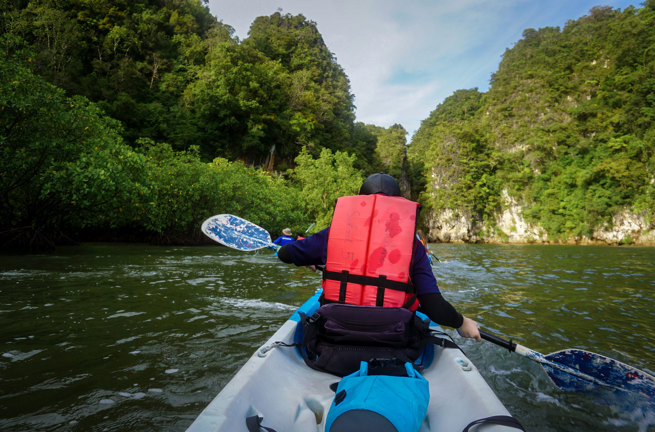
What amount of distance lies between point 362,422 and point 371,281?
1014mm

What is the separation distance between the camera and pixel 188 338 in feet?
11.2

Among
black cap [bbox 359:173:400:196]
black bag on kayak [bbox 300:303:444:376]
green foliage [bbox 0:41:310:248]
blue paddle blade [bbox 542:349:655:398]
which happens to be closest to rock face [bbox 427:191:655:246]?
green foliage [bbox 0:41:310:248]

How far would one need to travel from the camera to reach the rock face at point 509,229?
29516 millimetres

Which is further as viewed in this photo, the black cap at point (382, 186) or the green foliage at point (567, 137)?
the green foliage at point (567, 137)

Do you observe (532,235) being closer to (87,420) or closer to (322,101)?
(322,101)

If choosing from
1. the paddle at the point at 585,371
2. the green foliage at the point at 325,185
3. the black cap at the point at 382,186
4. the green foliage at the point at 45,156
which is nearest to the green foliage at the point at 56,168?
the green foliage at the point at 45,156

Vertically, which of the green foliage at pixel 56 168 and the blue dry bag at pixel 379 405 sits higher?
the green foliage at pixel 56 168

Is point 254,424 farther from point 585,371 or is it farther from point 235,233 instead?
point 235,233

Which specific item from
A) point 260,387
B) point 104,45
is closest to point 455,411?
point 260,387

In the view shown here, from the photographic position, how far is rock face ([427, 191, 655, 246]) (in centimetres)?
2952

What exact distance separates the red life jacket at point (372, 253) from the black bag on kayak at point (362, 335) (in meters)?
0.18


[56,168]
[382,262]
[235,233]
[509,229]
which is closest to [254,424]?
[382,262]

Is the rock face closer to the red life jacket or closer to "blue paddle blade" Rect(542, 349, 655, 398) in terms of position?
"blue paddle blade" Rect(542, 349, 655, 398)

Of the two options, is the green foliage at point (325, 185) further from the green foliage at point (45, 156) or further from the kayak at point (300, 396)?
the kayak at point (300, 396)
